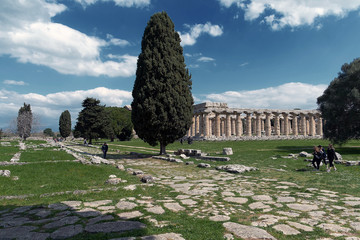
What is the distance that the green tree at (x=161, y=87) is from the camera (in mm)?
17859

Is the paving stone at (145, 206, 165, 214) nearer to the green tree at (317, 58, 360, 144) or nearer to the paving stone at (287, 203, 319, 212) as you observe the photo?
the paving stone at (287, 203, 319, 212)

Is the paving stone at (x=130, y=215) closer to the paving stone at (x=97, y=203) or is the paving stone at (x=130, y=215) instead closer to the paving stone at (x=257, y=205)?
the paving stone at (x=97, y=203)

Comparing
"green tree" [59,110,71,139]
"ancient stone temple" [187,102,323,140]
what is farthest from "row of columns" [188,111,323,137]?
"green tree" [59,110,71,139]

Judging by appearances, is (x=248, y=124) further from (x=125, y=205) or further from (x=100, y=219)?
(x=100, y=219)

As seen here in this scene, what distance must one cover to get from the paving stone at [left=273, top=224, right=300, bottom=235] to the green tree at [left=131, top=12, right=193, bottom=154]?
14.0 metres

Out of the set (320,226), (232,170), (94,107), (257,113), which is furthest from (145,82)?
(257,113)

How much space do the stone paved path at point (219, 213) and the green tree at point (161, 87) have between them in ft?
36.0

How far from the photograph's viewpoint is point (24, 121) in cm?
→ 6762

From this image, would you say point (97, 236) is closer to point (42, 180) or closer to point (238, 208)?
point (238, 208)

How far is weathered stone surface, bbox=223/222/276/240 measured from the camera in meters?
3.78

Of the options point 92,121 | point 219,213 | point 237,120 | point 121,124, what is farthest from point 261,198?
point 121,124

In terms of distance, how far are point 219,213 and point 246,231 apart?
3.54 ft

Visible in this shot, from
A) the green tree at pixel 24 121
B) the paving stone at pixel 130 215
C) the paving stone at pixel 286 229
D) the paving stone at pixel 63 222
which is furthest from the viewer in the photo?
the green tree at pixel 24 121

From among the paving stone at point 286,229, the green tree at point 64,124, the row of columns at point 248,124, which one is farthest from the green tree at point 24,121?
the paving stone at point 286,229
